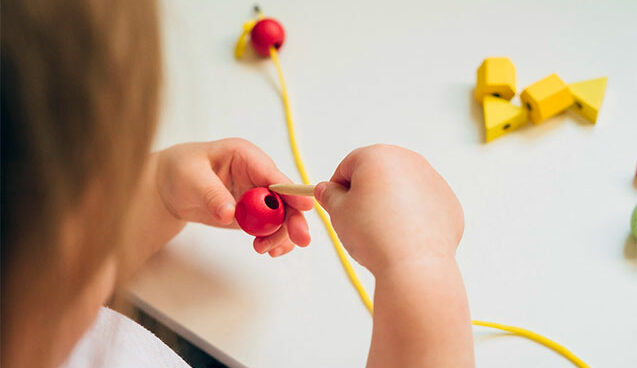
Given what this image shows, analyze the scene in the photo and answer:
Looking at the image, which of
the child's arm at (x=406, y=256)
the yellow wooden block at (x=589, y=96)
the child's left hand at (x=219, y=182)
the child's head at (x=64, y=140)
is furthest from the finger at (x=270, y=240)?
the yellow wooden block at (x=589, y=96)

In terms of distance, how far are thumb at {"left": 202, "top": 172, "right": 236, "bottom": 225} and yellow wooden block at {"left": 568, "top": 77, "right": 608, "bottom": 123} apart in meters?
0.37

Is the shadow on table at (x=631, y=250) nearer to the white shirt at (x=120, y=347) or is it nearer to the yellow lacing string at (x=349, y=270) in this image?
the yellow lacing string at (x=349, y=270)

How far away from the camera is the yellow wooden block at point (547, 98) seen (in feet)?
1.99

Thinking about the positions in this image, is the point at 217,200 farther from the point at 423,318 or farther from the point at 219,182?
the point at 423,318

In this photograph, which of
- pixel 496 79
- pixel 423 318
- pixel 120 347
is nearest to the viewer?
pixel 423 318

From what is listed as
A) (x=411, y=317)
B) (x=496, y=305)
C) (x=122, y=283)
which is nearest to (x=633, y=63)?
(x=496, y=305)

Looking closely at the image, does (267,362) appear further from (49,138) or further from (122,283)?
(49,138)

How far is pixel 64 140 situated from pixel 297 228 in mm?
293

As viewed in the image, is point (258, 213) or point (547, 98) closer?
point (258, 213)

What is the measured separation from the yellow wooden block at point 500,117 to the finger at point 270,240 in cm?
23

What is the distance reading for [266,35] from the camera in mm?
707

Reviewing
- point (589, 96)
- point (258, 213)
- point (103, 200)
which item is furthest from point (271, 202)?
point (589, 96)

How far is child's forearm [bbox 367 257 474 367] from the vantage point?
0.40m

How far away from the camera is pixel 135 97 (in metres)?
0.28
